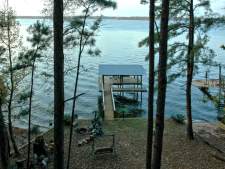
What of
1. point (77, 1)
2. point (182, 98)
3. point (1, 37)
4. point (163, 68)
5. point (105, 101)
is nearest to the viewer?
point (163, 68)

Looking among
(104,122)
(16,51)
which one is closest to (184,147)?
(104,122)

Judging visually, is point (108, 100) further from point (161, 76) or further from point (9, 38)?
point (161, 76)

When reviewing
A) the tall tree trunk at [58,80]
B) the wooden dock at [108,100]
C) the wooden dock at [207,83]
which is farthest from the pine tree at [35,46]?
the wooden dock at [207,83]

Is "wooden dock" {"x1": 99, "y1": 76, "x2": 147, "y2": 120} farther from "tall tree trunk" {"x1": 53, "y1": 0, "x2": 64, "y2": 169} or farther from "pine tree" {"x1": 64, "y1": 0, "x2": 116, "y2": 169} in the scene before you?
"tall tree trunk" {"x1": 53, "y1": 0, "x2": 64, "y2": 169}

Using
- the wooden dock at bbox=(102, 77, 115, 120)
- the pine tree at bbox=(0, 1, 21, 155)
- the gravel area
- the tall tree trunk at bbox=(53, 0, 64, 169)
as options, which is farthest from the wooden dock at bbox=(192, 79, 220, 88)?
the tall tree trunk at bbox=(53, 0, 64, 169)

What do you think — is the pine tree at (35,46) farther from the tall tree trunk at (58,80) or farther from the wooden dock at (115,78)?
the wooden dock at (115,78)

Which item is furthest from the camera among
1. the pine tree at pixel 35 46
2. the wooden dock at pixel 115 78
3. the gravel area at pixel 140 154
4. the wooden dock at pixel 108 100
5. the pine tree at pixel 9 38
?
the wooden dock at pixel 115 78

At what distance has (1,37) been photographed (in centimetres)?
1560

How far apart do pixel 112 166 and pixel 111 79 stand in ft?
77.0

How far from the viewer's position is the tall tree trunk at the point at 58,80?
707 centimetres

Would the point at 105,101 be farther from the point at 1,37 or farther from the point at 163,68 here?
the point at 163,68

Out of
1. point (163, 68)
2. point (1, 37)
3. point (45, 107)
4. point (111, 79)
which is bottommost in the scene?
point (45, 107)

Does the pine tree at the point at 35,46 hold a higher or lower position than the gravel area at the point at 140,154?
higher

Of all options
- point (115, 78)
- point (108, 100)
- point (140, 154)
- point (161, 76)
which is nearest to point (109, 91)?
point (108, 100)
